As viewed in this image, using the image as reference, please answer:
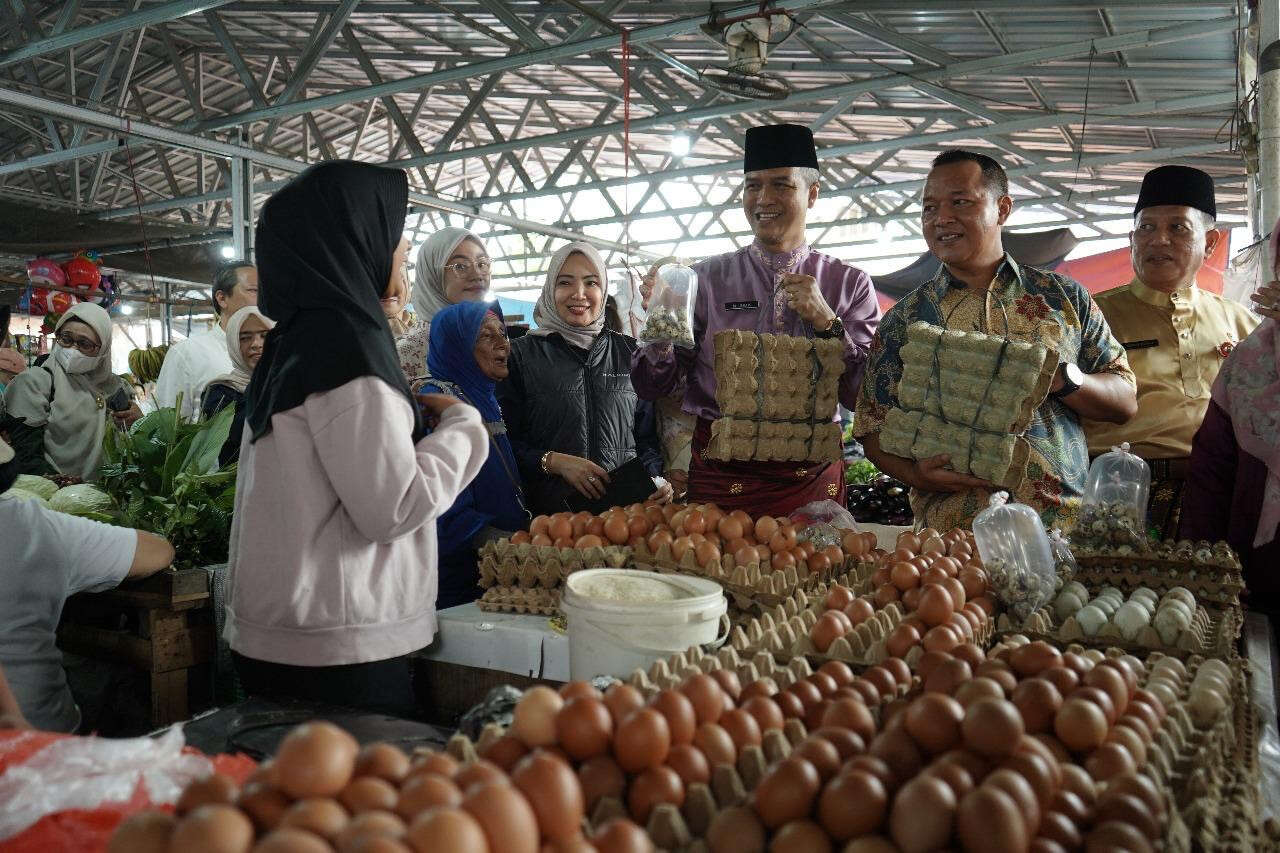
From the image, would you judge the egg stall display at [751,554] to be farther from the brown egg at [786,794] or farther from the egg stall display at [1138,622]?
the brown egg at [786,794]

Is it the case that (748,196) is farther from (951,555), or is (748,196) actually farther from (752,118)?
(752,118)

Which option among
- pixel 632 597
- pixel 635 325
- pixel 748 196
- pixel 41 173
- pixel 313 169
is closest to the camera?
pixel 632 597

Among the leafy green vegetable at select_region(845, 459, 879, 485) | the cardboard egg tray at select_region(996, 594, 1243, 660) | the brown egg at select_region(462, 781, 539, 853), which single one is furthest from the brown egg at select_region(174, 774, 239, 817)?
the leafy green vegetable at select_region(845, 459, 879, 485)

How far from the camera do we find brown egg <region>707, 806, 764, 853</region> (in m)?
1.01

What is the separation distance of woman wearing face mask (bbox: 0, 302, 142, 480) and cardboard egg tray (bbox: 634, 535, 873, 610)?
4205 millimetres

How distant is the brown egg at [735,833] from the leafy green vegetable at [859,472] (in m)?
5.37

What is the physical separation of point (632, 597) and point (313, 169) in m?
1.13

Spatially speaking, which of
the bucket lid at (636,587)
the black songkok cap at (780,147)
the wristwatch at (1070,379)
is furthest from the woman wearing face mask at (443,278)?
the wristwatch at (1070,379)

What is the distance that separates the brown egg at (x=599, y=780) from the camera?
1.11 meters

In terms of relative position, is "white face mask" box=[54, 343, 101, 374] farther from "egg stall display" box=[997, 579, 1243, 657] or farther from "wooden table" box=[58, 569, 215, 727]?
"egg stall display" box=[997, 579, 1243, 657]

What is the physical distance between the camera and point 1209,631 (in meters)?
2.09

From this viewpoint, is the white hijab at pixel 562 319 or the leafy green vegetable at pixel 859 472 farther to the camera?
Answer: the leafy green vegetable at pixel 859 472

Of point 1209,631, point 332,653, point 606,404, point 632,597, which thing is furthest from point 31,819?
point 606,404

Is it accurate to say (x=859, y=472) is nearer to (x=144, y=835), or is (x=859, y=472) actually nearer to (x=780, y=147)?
(x=780, y=147)
